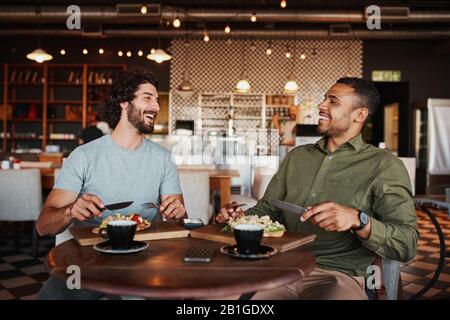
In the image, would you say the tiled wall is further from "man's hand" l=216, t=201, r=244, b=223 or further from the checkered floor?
"man's hand" l=216, t=201, r=244, b=223

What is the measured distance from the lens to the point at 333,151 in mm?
2207

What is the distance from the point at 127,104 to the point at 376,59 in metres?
9.75

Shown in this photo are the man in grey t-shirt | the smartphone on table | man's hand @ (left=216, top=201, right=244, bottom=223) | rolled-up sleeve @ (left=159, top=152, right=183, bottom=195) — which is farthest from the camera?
rolled-up sleeve @ (left=159, top=152, right=183, bottom=195)

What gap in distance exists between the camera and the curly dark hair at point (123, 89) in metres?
2.50

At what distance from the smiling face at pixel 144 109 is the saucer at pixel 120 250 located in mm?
937

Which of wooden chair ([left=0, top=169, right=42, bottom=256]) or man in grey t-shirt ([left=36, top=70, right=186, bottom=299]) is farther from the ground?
man in grey t-shirt ([left=36, top=70, right=186, bottom=299])

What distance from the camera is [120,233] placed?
4.64ft

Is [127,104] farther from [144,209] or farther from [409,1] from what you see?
[409,1]

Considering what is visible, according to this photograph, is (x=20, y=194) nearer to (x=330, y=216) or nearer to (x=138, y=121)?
(x=138, y=121)

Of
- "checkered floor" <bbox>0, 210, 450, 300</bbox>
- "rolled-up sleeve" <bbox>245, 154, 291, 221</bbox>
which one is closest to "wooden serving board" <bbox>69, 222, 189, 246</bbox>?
"rolled-up sleeve" <bbox>245, 154, 291, 221</bbox>

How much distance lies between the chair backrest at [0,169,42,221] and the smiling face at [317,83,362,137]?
3220mm

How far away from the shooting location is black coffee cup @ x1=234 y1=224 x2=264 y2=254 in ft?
4.50

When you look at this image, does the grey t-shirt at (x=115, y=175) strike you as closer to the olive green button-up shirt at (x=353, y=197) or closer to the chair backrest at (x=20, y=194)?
the olive green button-up shirt at (x=353, y=197)

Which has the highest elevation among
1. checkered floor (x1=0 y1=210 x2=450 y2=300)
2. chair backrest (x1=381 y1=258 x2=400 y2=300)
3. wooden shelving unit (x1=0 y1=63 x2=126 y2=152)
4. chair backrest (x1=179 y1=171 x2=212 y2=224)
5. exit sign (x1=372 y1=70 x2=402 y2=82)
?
Result: exit sign (x1=372 y1=70 x2=402 y2=82)
